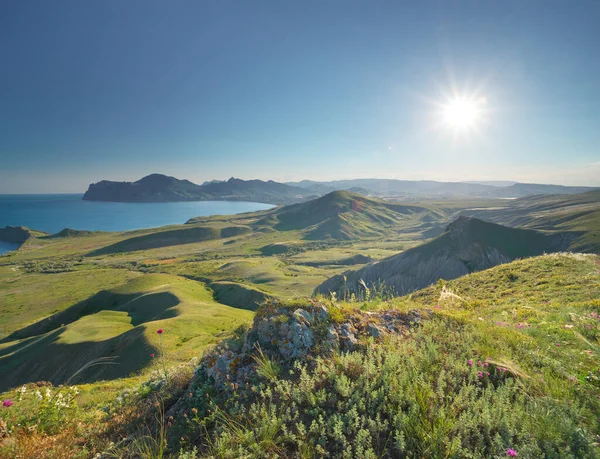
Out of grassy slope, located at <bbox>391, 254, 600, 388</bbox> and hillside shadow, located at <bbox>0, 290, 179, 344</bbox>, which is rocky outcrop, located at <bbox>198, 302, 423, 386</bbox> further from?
hillside shadow, located at <bbox>0, 290, 179, 344</bbox>

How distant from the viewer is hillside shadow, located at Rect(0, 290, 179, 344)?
45828 millimetres

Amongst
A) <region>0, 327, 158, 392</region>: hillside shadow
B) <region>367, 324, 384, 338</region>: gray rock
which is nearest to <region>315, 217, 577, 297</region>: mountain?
<region>0, 327, 158, 392</region>: hillside shadow

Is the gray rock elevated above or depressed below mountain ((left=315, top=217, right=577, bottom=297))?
above

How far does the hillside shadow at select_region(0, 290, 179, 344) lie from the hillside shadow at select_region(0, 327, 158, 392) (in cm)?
1135

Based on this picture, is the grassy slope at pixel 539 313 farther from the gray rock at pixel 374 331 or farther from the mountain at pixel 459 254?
the mountain at pixel 459 254

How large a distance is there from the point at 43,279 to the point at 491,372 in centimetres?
16065

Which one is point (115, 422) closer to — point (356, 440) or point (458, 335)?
point (356, 440)

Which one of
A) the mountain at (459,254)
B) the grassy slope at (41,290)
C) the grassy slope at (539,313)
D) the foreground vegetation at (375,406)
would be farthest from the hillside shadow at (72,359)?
the grassy slope at (41,290)

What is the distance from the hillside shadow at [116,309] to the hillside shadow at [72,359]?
37.2ft

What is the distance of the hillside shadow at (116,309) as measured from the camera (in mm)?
45828

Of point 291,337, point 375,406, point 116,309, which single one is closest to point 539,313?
point 375,406

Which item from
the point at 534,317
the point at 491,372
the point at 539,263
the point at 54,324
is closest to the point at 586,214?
the point at 539,263

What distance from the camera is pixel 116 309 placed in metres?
50.9

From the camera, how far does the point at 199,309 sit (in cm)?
4338
